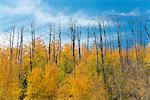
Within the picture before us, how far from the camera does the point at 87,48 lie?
73.9 meters

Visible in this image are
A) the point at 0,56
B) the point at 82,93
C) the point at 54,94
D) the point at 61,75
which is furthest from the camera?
the point at 0,56

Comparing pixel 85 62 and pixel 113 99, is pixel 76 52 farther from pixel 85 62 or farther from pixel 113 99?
pixel 113 99

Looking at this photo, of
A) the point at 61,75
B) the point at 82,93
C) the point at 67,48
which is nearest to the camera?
the point at 82,93

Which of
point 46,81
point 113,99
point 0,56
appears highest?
point 0,56

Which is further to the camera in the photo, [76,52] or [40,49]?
[76,52]

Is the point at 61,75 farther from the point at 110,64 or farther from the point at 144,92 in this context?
the point at 144,92

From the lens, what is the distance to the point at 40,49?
5888cm

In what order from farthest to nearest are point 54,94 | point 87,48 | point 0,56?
point 87,48 < point 0,56 < point 54,94

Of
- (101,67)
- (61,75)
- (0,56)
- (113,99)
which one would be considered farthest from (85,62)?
(0,56)

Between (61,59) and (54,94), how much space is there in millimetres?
13884

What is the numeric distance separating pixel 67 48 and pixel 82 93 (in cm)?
2463

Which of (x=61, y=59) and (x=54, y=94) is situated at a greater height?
(x=61, y=59)

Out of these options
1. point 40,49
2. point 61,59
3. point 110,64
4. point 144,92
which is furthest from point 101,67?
point 144,92

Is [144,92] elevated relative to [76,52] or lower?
lower
